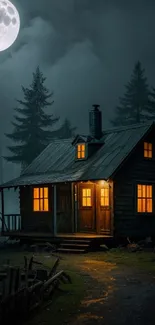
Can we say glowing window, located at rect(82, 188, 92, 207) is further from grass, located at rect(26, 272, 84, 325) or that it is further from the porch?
grass, located at rect(26, 272, 84, 325)

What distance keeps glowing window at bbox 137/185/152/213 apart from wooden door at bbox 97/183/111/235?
1.85m

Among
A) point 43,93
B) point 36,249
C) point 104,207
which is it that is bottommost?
point 36,249

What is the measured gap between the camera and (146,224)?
24094 millimetres

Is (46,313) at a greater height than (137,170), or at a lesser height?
lesser

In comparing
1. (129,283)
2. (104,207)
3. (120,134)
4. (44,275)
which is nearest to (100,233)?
(104,207)

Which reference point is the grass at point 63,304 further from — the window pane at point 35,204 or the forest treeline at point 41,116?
the forest treeline at point 41,116

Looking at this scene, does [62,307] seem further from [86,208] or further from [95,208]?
[86,208]

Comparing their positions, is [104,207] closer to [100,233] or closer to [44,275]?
[100,233]

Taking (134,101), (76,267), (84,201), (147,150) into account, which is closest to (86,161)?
(84,201)

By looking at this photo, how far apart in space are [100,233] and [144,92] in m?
39.4

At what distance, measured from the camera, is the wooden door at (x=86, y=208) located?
2385 centimetres

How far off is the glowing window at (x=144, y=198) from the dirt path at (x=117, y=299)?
28.0 feet

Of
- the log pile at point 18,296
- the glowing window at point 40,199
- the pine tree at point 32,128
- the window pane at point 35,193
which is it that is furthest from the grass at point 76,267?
the pine tree at point 32,128

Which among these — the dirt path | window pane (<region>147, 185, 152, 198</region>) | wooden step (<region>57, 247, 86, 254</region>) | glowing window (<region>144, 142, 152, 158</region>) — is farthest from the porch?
the dirt path
